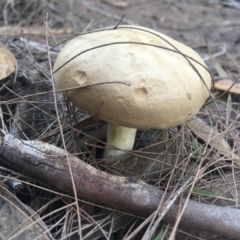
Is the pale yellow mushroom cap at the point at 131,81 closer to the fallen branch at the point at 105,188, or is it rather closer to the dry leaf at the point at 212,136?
the fallen branch at the point at 105,188

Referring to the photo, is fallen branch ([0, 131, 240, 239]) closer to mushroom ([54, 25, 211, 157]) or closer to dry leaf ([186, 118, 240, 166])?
mushroom ([54, 25, 211, 157])

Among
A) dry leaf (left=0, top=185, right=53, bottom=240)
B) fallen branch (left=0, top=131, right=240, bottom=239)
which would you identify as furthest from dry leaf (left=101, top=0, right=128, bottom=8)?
dry leaf (left=0, top=185, right=53, bottom=240)

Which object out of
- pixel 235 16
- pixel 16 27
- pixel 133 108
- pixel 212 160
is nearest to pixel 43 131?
pixel 133 108

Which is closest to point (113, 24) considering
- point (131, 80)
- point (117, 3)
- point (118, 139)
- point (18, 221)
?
point (117, 3)

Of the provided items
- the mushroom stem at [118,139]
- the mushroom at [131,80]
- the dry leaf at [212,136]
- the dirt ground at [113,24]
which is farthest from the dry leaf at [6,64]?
the dry leaf at [212,136]

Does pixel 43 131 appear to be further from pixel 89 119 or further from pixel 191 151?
pixel 191 151

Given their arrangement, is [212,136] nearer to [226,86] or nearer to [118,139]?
[118,139]
